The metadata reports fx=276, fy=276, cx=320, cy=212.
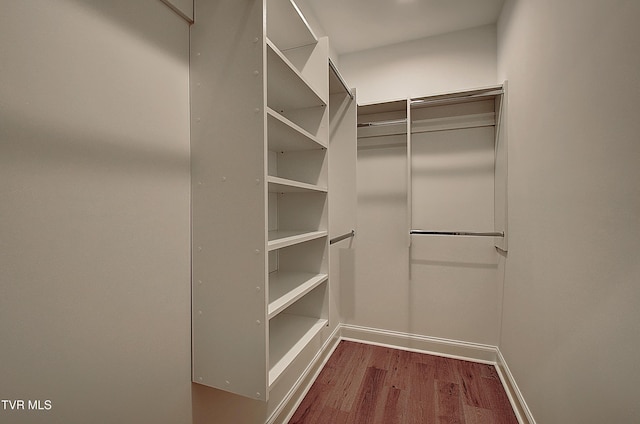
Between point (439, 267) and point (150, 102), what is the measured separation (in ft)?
7.26

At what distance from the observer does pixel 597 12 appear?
0.89m

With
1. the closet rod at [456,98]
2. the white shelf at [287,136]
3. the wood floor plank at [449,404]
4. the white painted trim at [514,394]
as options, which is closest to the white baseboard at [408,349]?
the white painted trim at [514,394]

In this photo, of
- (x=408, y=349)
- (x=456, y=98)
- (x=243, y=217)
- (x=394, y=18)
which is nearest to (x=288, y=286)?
(x=243, y=217)

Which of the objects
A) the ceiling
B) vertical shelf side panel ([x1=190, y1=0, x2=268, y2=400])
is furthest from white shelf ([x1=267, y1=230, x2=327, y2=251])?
the ceiling

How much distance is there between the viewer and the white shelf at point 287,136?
111 centimetres

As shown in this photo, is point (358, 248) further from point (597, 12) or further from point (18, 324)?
point (18, 324)

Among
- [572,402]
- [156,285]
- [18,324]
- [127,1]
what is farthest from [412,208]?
[18,324]

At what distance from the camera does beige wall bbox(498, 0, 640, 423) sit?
772 mm

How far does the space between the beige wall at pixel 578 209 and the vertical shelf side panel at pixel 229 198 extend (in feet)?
3.46

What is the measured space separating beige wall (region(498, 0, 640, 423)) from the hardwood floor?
316mm

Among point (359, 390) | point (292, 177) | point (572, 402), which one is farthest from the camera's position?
point (359, 390)

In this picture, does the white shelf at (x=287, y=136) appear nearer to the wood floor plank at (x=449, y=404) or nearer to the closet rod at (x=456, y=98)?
the closet rod at (x=456, y=98)

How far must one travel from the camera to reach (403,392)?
180cm

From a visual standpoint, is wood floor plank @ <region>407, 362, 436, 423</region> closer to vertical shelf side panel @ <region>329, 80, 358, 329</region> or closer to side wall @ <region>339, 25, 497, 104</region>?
vertical shelf side panel @ <region>329, 80, 358, 329</region>
